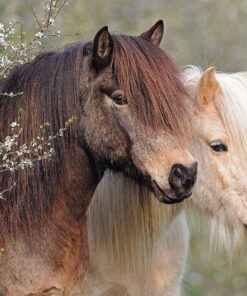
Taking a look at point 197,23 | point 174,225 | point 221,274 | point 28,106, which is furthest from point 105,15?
point 28,106

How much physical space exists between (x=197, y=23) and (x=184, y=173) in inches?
377

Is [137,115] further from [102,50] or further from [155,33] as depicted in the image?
[155,33]

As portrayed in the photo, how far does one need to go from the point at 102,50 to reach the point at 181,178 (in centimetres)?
73

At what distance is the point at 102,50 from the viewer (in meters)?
5.37

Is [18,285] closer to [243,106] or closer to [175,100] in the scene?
[175,100]

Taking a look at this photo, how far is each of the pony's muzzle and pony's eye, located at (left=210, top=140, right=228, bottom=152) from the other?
0.98m

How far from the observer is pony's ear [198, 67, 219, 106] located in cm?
621

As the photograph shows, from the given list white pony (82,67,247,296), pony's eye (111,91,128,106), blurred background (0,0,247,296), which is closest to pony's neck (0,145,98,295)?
pony's eye (111,91,128,106)

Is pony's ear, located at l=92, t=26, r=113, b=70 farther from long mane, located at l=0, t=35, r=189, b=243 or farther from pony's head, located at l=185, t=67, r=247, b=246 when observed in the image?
pony's head, located at l=185, t=67, r=247, b=246

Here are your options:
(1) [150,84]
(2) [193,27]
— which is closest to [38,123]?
(1) [150,84]

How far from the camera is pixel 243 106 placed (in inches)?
249

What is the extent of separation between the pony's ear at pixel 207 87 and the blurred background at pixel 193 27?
5.38 meters

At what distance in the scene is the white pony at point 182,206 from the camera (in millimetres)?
6121

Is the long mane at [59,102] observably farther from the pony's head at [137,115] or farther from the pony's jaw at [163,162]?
the pony's jaw at [163,162]
